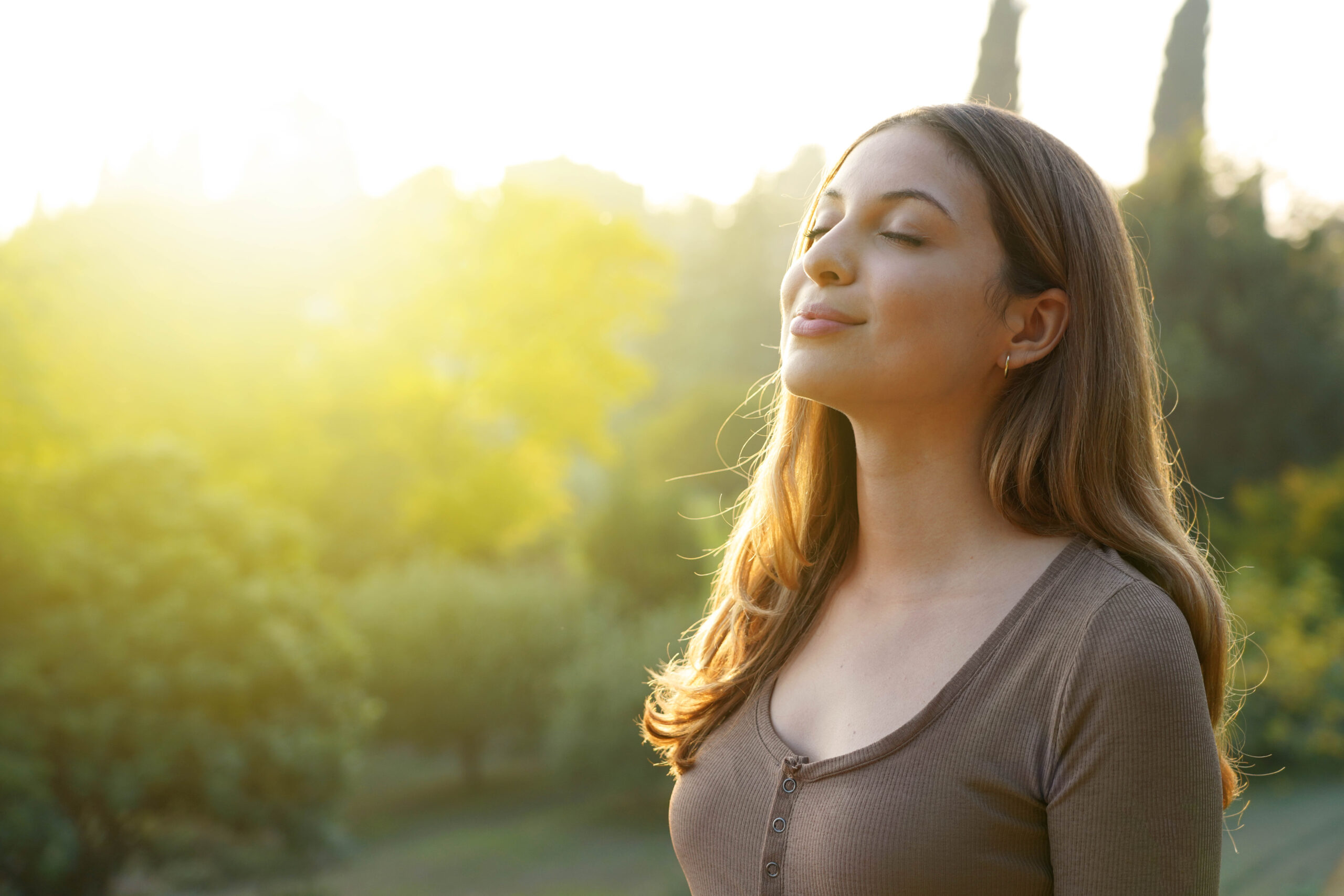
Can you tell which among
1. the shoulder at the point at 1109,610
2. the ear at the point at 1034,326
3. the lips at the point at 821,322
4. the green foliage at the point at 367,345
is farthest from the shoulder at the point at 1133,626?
the green foliage at the point at 367,345

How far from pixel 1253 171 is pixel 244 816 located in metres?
15.4

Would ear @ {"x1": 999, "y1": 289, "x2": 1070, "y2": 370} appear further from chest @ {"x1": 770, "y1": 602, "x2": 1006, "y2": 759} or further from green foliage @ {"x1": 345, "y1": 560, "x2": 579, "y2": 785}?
green foliage @ {"x1": 345, "y1": 560, "x2": 579, "y2": 785}

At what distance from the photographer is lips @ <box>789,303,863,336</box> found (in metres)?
1.45

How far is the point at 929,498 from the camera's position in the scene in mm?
1491

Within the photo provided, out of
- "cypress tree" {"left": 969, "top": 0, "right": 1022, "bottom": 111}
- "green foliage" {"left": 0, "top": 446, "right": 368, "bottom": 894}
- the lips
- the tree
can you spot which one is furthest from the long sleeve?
"cypress tree" {"left": 969, "top": 0, "right": 1022, "bottom": 111}

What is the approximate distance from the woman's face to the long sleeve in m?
0.43

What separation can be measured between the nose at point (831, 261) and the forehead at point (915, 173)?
0.06 metres

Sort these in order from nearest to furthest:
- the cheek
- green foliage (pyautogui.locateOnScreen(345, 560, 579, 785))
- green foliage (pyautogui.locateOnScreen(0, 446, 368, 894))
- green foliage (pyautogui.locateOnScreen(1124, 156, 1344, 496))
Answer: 1. the cheek
2. green foliage (pyautogui.locateOnScreen(0, 446, 368, 894))
3. green foliage (pyautogui.locateOnScreen(345, 560, 579, 785))
4. green foliage (pyautogui.locateOnScreen(1124, 156, 1344, 496))

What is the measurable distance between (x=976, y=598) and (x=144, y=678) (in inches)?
236

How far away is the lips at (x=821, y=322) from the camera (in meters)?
1.45

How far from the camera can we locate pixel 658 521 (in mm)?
11594

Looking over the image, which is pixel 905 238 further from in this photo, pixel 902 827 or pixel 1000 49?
pixel 1000 49

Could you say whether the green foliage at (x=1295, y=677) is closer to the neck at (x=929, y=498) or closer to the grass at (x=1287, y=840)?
the grass at (x=1287, y=840)

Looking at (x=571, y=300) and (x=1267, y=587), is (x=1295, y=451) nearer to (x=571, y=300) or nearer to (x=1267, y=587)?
(x=1267, y=587)
